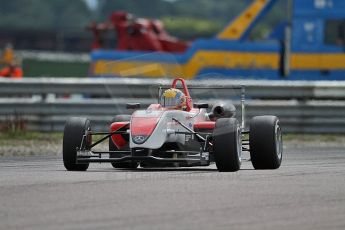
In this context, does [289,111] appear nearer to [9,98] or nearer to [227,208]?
[9,98]

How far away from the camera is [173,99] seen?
43.6 ft

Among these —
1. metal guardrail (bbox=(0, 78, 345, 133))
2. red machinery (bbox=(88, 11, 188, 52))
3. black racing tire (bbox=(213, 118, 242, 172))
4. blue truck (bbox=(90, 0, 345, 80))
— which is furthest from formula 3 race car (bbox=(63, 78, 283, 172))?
red machinery (bbox=(88, 11, 188, 52))

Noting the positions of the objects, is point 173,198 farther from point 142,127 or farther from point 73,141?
point 73,141

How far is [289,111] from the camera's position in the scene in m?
20.3

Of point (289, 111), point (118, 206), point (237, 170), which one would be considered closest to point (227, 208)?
point (118, 206)

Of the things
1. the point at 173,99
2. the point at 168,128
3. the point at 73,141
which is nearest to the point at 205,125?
the point at 173,99

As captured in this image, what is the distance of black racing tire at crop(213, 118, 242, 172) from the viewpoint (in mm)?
12250

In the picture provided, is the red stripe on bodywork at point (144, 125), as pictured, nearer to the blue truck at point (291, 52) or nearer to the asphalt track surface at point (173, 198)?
the asphalt track surface at point (173, 198)

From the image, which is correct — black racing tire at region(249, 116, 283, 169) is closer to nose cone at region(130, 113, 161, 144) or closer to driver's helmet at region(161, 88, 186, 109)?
driver's helmet at region(161, 88, 186, 109)

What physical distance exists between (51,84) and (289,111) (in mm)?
4028

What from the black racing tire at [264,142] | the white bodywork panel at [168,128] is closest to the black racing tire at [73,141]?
the white bodywork panel at [168,128]

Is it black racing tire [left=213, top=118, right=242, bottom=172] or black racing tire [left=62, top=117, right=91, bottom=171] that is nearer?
black racing tire [left=213, top=118, right=242, bottom=172]

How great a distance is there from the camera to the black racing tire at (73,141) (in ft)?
42.3

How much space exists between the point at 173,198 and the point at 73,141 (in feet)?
10.4
